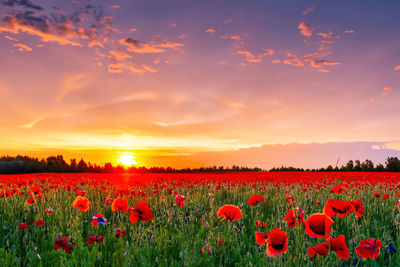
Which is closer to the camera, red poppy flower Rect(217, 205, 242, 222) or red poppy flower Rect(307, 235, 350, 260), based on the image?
red poppy flower Rect(307, 235, 350, 260)

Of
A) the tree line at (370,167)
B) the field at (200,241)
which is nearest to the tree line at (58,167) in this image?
the tree line at (370,167)

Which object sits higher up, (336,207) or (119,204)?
(336,207)

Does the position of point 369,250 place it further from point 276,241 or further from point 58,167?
point 58,167

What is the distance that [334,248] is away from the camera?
203 cm

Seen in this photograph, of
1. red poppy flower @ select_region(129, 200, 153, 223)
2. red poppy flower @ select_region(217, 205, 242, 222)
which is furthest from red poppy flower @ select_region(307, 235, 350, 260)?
red poppy flower @ select_region(129, 200, 153, 223)

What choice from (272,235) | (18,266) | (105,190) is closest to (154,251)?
(18,266)

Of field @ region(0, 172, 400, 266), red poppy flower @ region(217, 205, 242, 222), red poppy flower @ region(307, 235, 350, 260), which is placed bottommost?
field @ region(0, 172, 400, 266)

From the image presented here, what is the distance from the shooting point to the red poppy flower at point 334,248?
76.0 inches

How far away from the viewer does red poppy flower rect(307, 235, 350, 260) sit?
76.0 inches

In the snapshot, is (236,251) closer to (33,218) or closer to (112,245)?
(112,245)

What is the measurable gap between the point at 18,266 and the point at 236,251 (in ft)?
6.81

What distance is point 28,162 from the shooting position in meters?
26.1

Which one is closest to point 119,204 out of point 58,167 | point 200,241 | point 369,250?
point 200,241

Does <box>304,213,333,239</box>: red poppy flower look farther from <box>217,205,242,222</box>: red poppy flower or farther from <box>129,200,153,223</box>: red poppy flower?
<box>129,200,153,223</box>: red poppy flower
